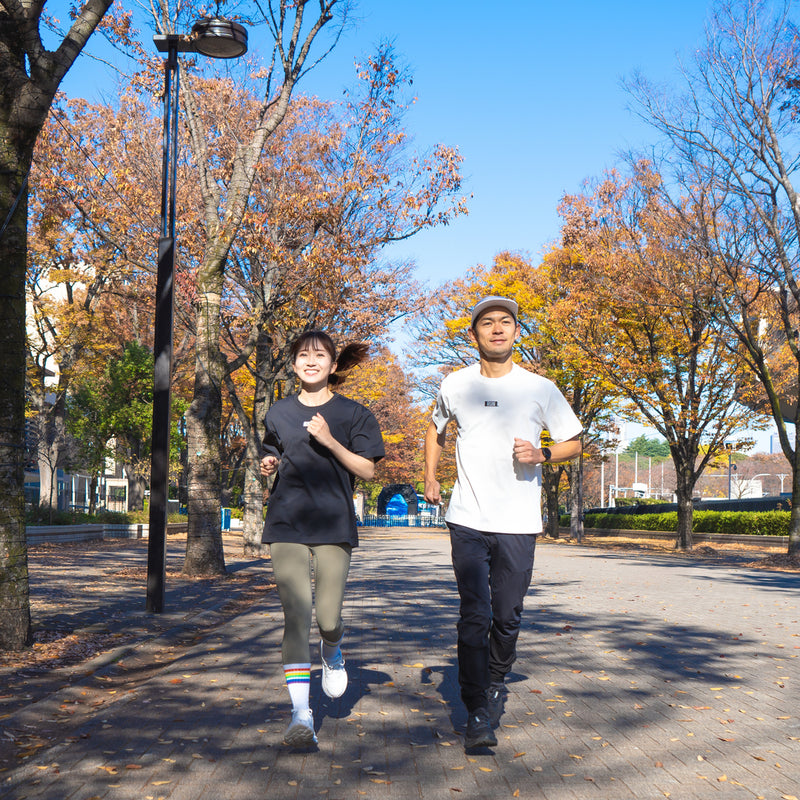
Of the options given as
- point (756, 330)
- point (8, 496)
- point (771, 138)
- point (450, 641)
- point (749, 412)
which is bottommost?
point (450, 641)

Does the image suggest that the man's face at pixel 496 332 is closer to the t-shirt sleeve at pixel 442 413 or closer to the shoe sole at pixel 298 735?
the t-shirt sleeve at pixel 442 413

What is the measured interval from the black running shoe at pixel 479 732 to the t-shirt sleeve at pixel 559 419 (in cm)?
140

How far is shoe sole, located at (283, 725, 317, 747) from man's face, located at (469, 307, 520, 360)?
2008 millimetres

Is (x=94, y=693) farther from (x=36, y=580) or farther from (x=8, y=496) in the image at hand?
(x=36, y=580)

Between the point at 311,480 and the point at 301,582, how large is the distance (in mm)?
484

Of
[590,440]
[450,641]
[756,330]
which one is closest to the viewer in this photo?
[450,641]

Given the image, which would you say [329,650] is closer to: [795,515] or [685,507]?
[795,515]

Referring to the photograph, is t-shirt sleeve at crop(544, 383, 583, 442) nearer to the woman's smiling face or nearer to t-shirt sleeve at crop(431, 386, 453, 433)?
t-shirt sleeve at crop(431, 386, 453, 433)

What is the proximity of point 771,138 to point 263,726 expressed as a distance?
65.1 ft

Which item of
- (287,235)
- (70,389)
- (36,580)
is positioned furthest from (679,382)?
(36,580)

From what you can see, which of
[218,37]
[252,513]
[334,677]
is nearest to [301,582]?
[334,677]

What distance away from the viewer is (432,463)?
4.98 meters

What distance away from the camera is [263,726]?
198 inches

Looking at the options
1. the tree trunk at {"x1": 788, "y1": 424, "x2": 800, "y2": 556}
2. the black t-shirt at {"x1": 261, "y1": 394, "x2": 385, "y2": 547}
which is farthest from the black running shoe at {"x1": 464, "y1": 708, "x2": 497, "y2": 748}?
the tree trunk at {"x1": 788, "y1": 424, "x2": 800, "y2": 556}
